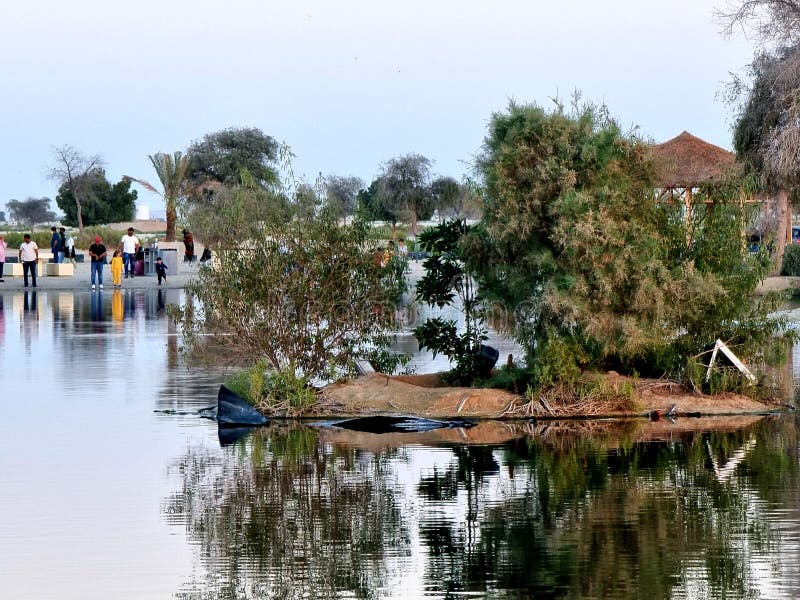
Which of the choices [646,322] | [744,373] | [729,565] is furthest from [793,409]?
[729,565]

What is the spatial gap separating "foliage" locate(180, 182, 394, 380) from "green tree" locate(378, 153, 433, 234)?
88206 mm

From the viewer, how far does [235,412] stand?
49.8 feet

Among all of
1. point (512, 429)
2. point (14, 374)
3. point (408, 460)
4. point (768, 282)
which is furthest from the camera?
point (768, 282)

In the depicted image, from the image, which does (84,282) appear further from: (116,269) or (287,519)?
(287,519)

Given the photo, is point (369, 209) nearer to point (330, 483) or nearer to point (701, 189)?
point (701, 189)

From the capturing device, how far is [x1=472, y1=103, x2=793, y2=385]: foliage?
49.0 feet

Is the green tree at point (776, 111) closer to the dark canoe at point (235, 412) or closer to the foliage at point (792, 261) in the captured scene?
the foliage at point (792, 261)

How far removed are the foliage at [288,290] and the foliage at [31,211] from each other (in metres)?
130

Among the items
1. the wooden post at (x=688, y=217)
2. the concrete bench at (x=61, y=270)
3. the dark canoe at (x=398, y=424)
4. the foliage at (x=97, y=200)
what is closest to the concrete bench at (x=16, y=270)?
the concrete bench at (x=61, y=270)

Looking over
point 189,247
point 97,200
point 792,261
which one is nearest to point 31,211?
point 97,200

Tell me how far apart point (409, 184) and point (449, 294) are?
90.7 metres

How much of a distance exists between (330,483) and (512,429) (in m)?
3.60

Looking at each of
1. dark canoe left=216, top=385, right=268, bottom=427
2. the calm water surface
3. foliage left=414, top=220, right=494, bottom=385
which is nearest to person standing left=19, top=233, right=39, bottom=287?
the calm water surface

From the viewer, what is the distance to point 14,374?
19828 mm
